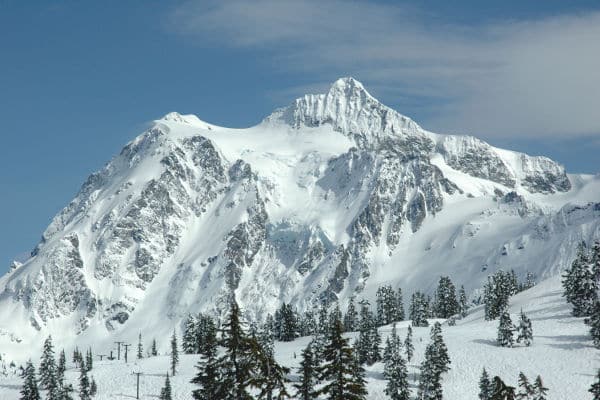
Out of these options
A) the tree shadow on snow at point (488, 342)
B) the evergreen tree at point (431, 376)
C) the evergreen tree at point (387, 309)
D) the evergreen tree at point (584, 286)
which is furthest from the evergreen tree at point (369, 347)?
the evergreen tree at point (387, 309)

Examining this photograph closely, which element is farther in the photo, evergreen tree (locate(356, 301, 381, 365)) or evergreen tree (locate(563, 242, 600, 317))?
evergreen tree (locate(563, 242, 600, 317))

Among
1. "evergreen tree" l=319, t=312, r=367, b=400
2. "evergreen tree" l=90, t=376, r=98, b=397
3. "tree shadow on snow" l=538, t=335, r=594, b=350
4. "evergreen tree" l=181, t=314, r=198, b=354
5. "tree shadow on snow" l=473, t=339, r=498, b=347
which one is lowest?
"evergreen tree" l=319, t=312, r=367, b=400

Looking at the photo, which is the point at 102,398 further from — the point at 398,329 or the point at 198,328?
the point at 398,329

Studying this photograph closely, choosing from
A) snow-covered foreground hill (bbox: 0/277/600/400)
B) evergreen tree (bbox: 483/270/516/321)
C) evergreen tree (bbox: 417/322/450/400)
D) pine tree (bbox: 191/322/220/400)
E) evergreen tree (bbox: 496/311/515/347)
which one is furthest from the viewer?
evergreen tree (bbox: 483/270/516/321)

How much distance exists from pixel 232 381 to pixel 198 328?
451 ft

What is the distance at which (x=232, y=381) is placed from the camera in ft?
137

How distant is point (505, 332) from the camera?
133000mm

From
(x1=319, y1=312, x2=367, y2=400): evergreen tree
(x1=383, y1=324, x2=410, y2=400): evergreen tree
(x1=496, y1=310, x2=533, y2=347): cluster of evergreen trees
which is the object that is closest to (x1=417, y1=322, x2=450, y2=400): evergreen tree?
(x1=383, y1=324, x2=410, y2=400): evergreen tree

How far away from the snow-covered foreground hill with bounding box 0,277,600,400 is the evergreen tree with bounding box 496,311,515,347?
1.38 meters

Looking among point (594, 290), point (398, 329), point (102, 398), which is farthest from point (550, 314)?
point (102, 398)

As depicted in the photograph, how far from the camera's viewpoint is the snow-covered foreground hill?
116812mm

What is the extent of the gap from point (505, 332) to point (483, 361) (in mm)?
9199

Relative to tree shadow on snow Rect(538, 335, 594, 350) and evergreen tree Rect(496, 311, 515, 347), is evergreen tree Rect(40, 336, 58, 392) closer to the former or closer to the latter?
evergreen tree Rect(496, 311, 515, 347)

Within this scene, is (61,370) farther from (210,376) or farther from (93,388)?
(210,376)
